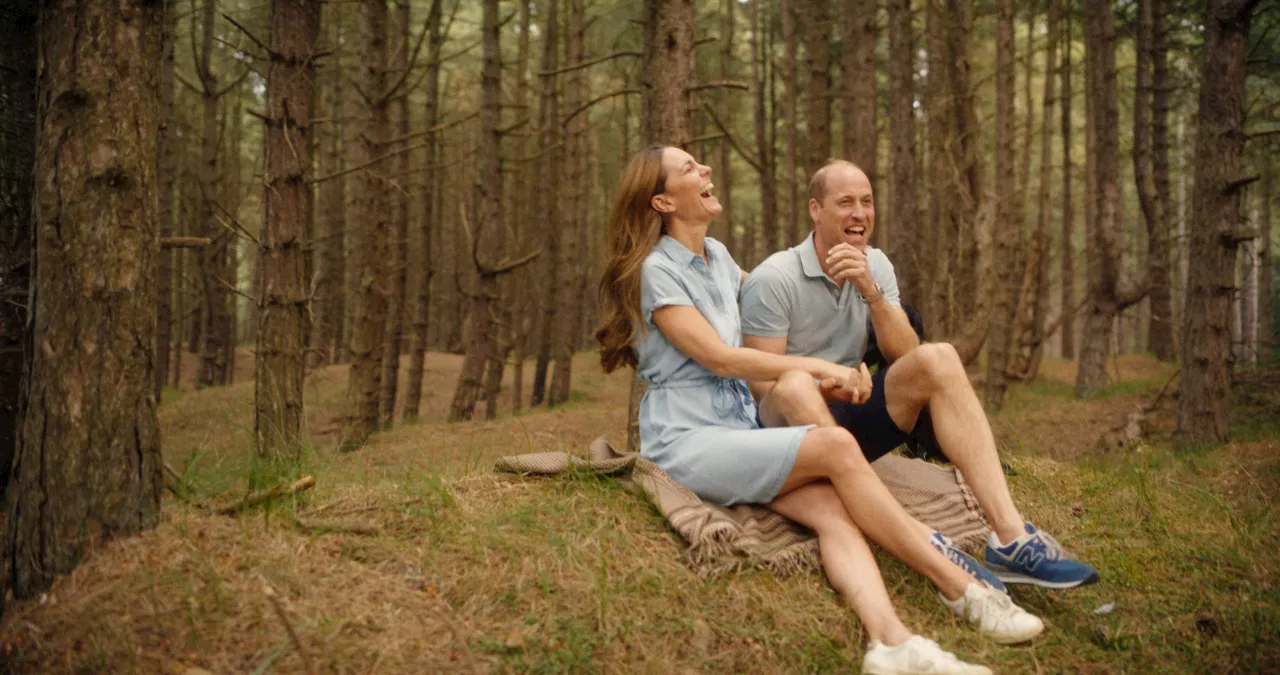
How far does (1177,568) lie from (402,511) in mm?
3355

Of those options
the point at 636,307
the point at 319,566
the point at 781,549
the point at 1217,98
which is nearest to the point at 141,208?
the point at 319,566

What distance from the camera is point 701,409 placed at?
12.8 feet

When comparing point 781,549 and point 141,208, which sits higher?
point 141,208

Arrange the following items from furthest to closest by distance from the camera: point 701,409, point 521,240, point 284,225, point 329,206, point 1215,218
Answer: point 521,240, point 329,206, point 1215,218, point 284,225, point 701,409

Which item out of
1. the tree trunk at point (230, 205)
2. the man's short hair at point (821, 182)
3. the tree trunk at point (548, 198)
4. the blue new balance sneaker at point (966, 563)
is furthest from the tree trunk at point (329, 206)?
the blue new balance sneaker at point (966, 563)

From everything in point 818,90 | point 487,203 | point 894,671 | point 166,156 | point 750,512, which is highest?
point 818,90

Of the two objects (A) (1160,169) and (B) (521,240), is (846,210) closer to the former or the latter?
(A) (1160,169)

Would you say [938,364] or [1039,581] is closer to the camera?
[1039,581]

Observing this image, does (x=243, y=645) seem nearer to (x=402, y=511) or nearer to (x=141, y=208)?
(x=402, y=511)

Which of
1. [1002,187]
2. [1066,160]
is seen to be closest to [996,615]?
[1002,187]

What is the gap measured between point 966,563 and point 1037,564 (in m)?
0.27

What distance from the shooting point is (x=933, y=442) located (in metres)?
4.13

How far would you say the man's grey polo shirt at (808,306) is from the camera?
4.20 m

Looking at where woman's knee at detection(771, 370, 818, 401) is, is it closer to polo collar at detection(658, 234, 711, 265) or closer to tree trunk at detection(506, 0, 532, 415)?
polo collar at detection(658, 234, 711, 265)
